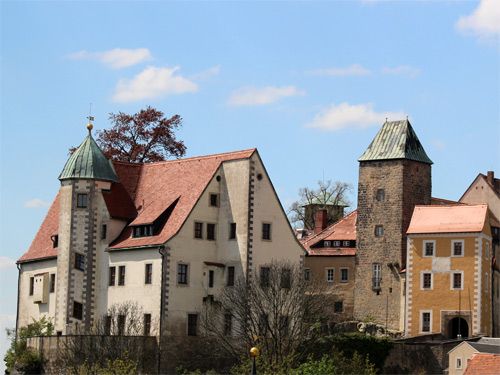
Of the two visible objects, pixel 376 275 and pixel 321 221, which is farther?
pixel 321 221

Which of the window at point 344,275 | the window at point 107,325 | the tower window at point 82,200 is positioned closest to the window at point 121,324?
the window at point 107,325

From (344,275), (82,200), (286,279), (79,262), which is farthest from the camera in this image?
(344,275)

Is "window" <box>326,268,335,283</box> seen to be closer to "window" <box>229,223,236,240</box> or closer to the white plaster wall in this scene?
"window" <box>229,223,236,240</box>

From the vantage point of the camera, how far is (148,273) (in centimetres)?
8350

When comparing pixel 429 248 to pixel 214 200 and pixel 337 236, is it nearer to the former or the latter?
pixel 337 236

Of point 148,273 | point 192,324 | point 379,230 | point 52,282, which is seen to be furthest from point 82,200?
point 379,230

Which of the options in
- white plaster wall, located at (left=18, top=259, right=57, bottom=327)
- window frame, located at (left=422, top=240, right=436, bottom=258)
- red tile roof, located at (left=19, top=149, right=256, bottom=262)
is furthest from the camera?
window frame, located at (left=422, top=240, right=436, bottom=258)

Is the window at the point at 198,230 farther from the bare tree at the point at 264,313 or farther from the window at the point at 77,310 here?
the window at the point at 77,310

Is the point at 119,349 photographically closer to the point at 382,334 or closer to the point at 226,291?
the point at 226,291

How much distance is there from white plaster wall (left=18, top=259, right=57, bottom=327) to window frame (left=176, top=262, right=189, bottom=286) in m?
8.50

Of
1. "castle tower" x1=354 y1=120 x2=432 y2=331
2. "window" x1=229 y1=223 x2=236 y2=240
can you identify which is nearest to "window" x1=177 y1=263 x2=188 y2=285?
"window" x1=229 y1=223 x2=236 y2=240

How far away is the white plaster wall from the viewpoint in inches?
3457

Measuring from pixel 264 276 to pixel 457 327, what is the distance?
60.5 feet

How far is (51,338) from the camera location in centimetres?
8131
